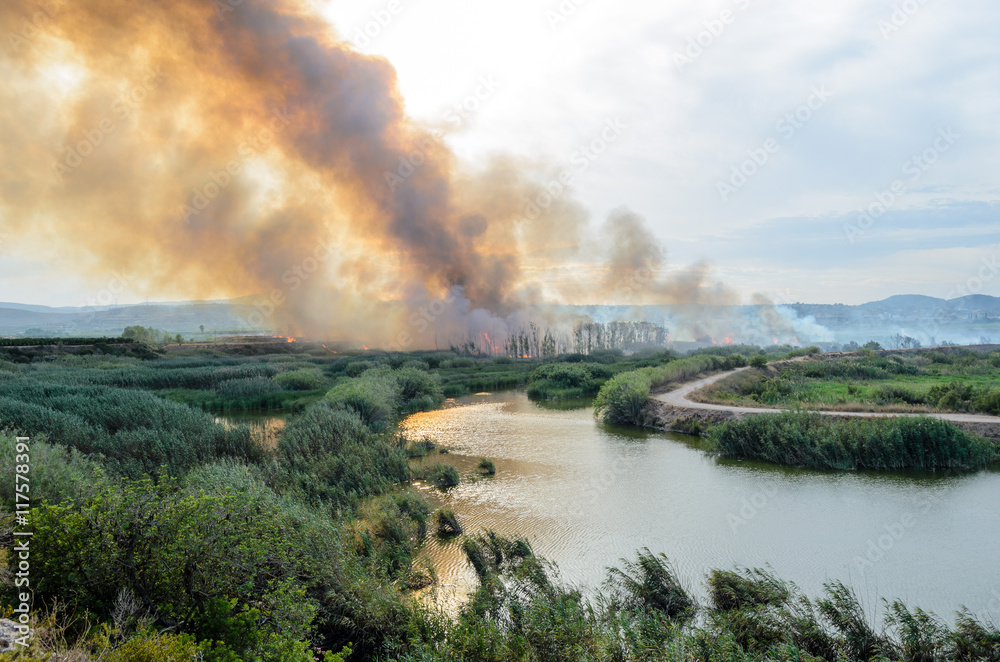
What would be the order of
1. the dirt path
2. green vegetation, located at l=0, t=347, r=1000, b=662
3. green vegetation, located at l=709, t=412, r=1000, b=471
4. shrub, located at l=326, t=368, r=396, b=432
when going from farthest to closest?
shrub, located at l=326, t=368, r=396, b=432 → the dirt path → green vegetation, located at l=709, t=412, r=1000, b=471 → green vegetation, located at l=0, t=347, r=1000, b=662

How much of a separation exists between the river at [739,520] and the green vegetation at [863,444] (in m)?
1.03

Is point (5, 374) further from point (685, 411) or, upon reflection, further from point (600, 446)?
point (685, 411)

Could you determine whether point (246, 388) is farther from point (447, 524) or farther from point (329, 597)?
point (329, 597)

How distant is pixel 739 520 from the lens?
46.1ft

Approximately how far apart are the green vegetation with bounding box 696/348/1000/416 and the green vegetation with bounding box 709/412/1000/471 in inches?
176

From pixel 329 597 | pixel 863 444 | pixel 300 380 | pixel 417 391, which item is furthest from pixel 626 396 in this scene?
pixel 300 380

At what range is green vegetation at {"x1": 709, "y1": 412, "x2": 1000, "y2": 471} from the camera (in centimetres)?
1873

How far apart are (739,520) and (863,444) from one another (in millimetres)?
9200

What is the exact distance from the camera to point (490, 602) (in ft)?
28.3

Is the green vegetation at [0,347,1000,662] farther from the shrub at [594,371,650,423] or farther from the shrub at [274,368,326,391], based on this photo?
the shrub at [274,368,326,391]

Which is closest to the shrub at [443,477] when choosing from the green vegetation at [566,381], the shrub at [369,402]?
the shrub at [369,402]
